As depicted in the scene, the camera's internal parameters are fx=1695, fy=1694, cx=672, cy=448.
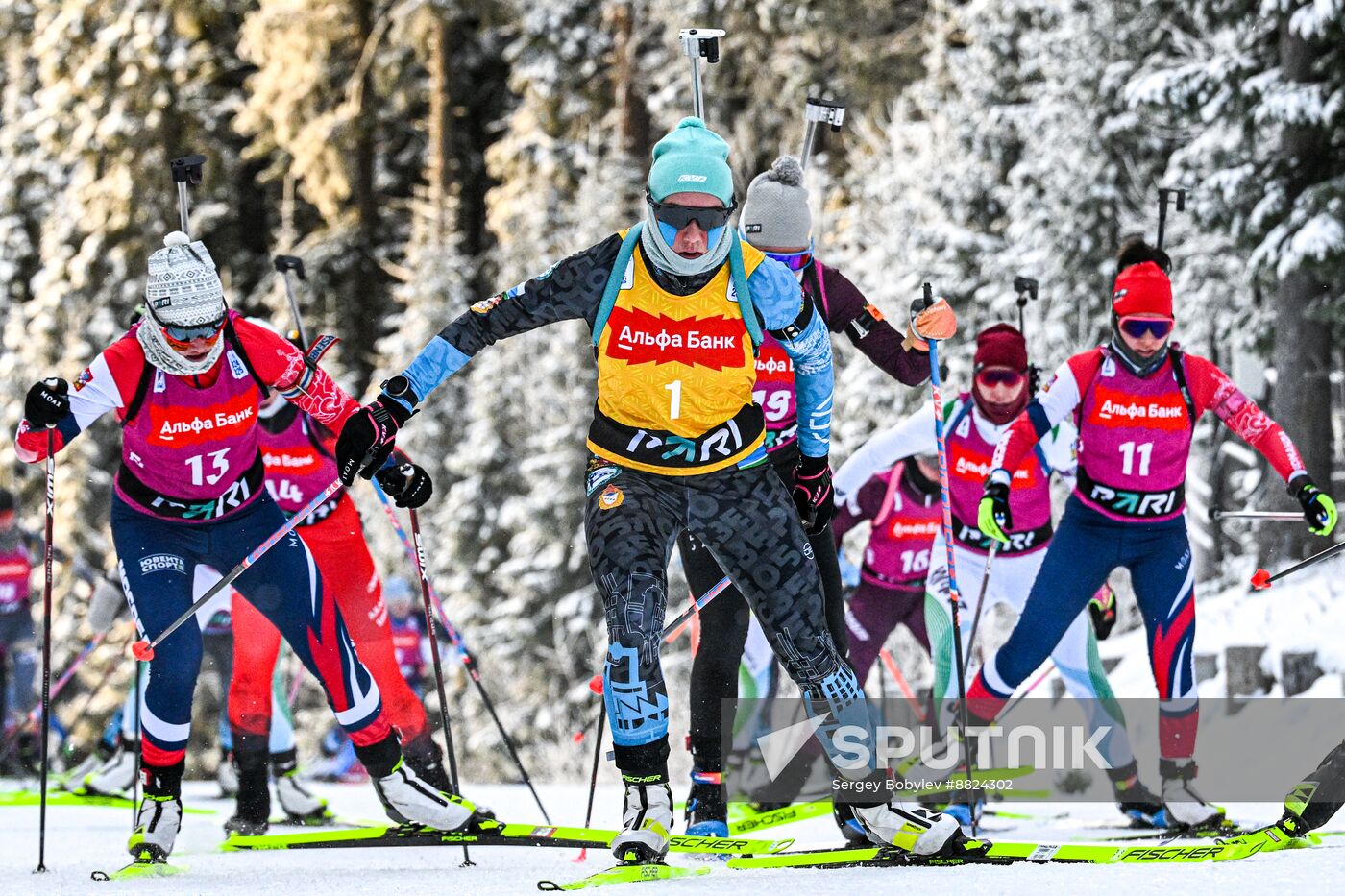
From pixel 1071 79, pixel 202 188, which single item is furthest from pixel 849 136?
pixel 202 188

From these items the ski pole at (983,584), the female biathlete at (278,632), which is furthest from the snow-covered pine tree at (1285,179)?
the female biathlete at (278,632)

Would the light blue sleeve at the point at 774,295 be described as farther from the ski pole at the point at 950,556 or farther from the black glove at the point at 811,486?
the ski pole at the point at 950,556

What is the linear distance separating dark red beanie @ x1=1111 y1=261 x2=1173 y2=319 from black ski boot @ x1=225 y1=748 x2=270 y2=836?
13.4 ft

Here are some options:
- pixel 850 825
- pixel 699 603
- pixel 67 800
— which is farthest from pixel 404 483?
pixel 67 800

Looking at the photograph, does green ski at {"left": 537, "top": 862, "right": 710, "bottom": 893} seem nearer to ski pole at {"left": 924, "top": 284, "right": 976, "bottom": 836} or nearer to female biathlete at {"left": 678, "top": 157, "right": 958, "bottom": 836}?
female biathlete at {"left": 678, "top": 157, "right": 958, "bottom": 836}

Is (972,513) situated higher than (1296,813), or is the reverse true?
(972,513)

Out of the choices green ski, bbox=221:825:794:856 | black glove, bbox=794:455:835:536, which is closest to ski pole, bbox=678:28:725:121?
black glove, bbox=794:455:835:536

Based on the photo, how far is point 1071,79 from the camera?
19.7m

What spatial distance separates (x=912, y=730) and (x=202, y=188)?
79.0ft

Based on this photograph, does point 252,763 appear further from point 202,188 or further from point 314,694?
point 202,188

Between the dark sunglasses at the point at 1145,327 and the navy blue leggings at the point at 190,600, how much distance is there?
3.09m

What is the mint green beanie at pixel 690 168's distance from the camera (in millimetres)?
4938

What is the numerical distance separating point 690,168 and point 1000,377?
253 cm

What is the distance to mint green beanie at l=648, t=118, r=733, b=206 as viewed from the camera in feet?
16.2
